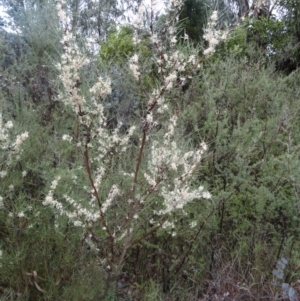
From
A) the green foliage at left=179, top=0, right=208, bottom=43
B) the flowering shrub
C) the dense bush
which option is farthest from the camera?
the green foliage at left=179, top=0, right=208, bottom=43

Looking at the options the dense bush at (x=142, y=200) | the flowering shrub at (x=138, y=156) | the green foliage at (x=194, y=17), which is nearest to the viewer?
the flowering shrub at (x=138, y=156)

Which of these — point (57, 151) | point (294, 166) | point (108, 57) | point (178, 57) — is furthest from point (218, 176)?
point (108, 57)

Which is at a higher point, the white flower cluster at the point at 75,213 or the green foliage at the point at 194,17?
the green foliage at the point at 194,17

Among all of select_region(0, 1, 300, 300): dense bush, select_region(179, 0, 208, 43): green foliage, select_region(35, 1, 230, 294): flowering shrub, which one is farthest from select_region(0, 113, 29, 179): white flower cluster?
select_region(179, 0, 208, 43): green foliage

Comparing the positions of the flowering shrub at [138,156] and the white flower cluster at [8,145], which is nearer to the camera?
the flowering shrub at [138,156]

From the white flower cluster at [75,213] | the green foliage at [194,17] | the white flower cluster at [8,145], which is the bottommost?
the white flower cluster at [75,213]

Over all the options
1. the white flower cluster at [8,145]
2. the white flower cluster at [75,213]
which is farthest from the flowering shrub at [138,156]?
the white flower cluster at [8,145]

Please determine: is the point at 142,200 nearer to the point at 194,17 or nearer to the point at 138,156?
the point at 138,156

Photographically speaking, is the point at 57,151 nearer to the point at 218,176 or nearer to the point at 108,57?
the point at 218,176

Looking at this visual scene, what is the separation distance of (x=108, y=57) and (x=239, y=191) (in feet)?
13.7

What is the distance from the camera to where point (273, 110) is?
5.56 m

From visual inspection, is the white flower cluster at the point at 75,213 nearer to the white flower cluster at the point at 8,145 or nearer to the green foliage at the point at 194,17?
the white flower cluster at the point at 8,145

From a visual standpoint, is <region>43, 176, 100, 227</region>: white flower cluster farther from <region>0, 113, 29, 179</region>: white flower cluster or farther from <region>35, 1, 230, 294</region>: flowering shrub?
<region>0, 113, 29, 179</region>: white flower cluster

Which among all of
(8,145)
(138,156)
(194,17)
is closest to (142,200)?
(138,156)
